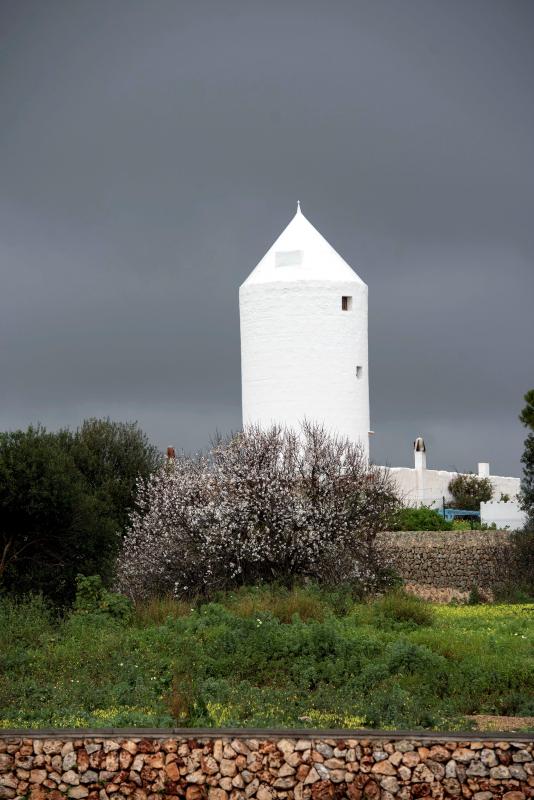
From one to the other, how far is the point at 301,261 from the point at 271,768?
2746 centimetres

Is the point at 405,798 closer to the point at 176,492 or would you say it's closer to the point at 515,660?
the point at 515,660

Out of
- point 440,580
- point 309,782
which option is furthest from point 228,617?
point 440,580

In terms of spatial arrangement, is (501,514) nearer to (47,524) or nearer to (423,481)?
(423,481)

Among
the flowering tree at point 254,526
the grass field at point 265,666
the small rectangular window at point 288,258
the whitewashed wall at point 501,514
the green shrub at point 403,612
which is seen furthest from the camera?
the small rectangular window at point 288,258

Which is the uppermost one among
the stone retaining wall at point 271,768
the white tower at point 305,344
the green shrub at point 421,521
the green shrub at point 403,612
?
the white tower at point 305,344

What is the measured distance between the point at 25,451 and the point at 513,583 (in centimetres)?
1100

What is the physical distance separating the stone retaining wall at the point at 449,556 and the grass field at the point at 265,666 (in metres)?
10.7

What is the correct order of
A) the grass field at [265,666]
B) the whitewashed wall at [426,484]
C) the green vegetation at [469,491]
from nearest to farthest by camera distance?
the grass field at [265,666], the whitewashed wall at [426,484], the green vegetation at [469,491]

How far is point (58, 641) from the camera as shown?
1683 cm

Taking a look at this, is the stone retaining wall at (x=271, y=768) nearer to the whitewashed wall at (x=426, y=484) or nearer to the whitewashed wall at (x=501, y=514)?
the whitewashed wall at (x=501, y=514)

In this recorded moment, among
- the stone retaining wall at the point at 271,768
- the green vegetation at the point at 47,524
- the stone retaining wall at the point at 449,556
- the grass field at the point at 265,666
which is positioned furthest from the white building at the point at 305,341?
the stone retaining wall at the point at 271,768

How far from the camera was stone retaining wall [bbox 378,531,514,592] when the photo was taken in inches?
1189

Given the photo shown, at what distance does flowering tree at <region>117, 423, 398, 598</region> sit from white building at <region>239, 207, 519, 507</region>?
973cm

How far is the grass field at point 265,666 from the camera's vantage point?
12195 millimetres
